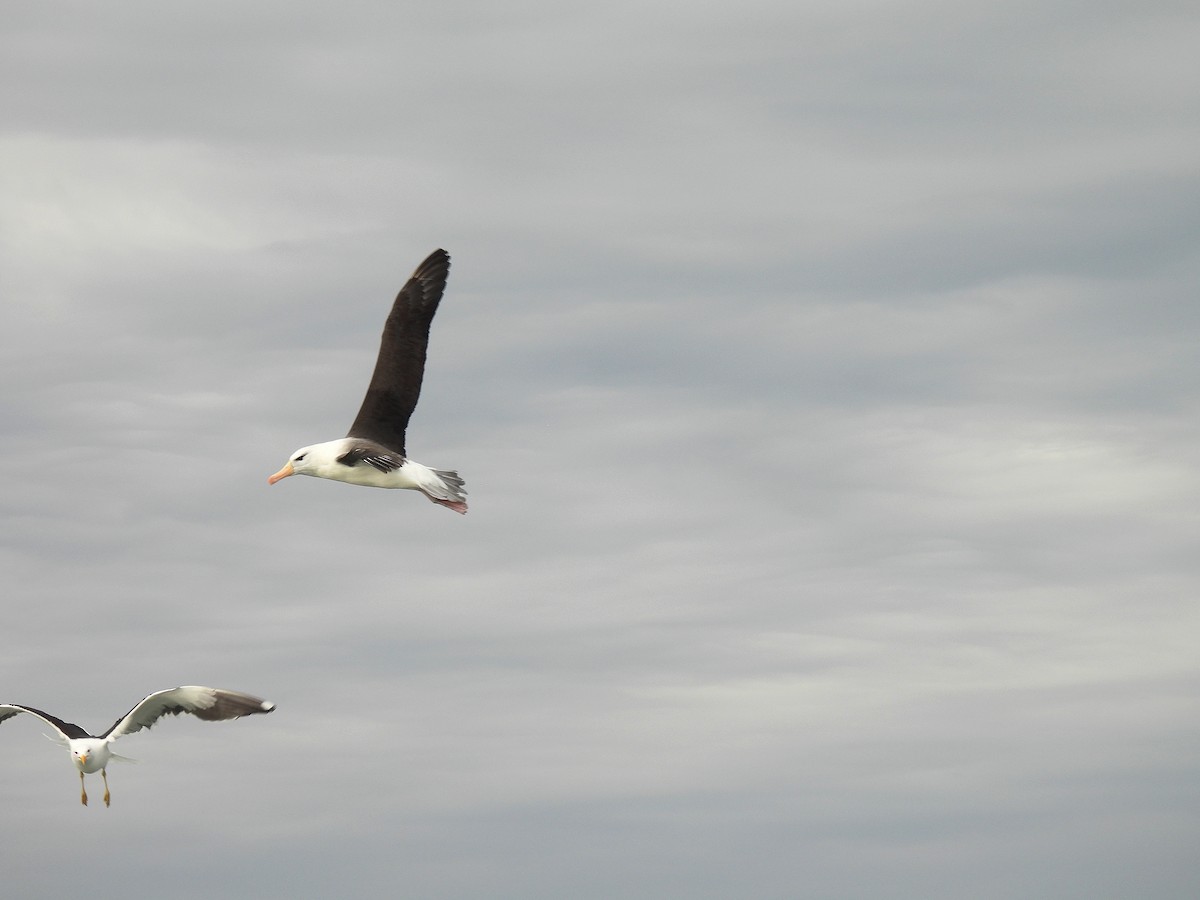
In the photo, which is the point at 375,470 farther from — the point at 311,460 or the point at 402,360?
the point at 402,360

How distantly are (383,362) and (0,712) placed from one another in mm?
11023

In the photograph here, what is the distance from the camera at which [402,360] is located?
125ft

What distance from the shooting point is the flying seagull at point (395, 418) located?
34250 millimetres

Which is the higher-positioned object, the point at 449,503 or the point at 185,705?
the point at 449,503

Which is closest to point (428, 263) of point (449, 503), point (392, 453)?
point (392, 453)

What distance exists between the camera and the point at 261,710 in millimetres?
32406

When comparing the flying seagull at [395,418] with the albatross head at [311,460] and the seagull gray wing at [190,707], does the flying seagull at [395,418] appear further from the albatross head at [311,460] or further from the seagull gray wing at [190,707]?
the seagull gray wing at [190,707]

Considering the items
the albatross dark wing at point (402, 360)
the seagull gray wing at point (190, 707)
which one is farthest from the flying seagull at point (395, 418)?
the seagull gray wing at point (190, 707)

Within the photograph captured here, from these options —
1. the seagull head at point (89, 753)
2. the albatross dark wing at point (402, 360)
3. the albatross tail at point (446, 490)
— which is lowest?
the seagull head at point (89, 753)

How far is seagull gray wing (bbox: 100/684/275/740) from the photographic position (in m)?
33.3

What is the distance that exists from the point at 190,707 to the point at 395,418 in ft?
25.1

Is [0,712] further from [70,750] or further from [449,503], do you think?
[449,503]

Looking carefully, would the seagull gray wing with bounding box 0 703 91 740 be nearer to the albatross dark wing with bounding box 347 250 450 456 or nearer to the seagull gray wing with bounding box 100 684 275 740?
the seagull gray wing with bounding box 100 684 275 740

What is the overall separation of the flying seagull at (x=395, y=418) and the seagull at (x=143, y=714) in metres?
4.63
